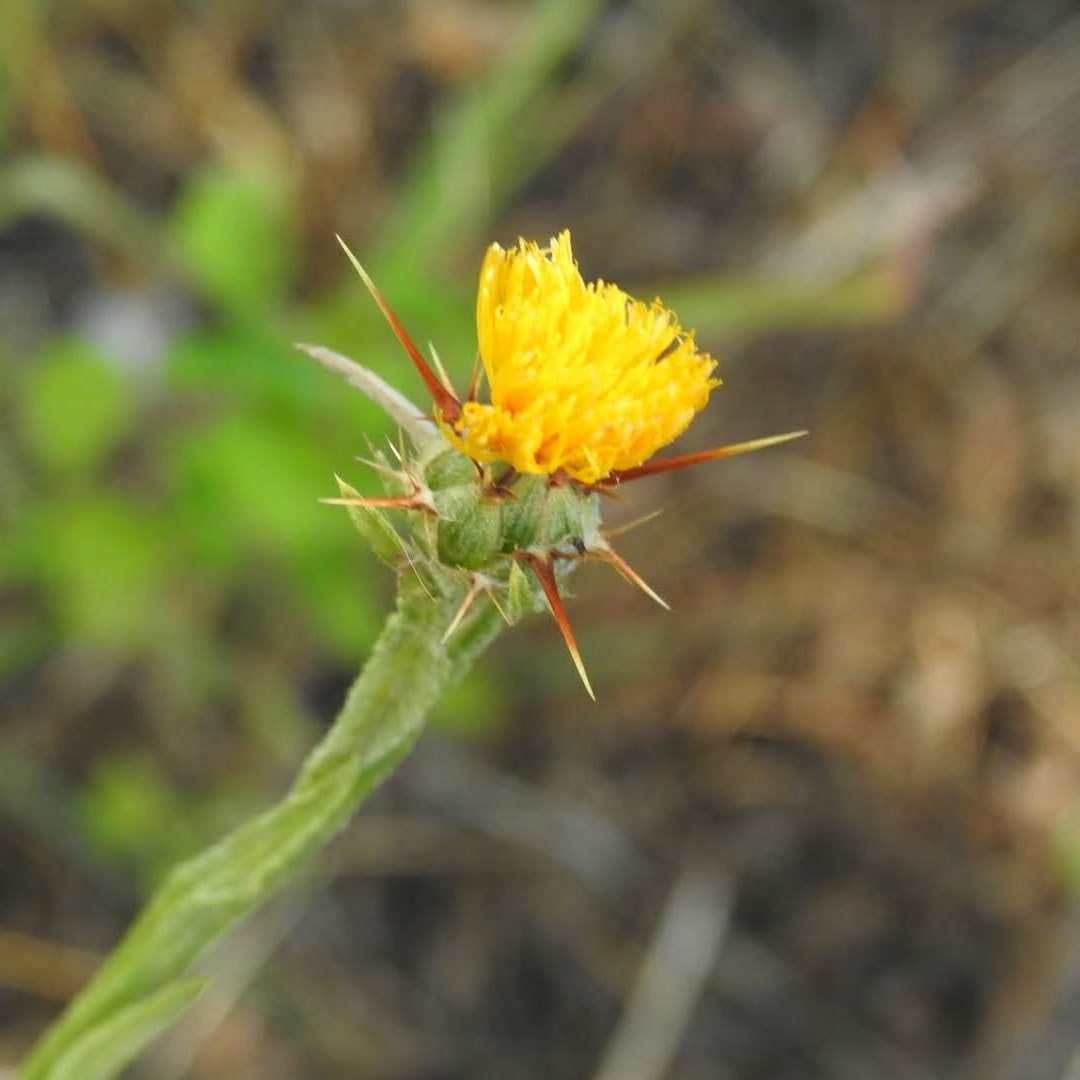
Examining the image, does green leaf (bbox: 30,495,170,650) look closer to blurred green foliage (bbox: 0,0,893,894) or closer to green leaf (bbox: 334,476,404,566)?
blurred green foliage (bbox: 0,0,893,894)

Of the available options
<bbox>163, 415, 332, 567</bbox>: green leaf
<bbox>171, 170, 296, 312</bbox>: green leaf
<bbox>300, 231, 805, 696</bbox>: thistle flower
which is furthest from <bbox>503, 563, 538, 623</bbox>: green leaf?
<bbox>171, 170, 296, 312</bbox>: green leaf

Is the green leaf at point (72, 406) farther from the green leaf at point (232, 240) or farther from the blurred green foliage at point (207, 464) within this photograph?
the green leaf at point (232, 240)

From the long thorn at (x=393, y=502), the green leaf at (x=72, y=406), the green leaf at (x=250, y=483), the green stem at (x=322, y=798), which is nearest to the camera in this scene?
the long thorn at (x=393, y=502)

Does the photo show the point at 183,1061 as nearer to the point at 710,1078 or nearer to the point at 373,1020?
the point at 373,1020

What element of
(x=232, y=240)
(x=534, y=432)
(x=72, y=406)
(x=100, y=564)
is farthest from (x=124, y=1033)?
(x=232, y=240)

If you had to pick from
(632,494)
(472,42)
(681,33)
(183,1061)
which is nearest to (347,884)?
(183,1061)

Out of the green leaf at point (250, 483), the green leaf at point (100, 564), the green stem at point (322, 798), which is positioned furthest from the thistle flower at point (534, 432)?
the green leaf at point (100, 564)
